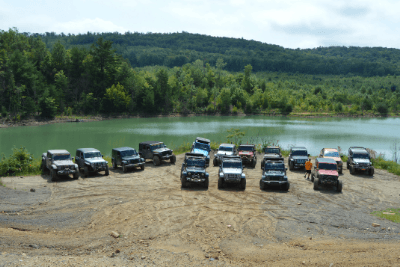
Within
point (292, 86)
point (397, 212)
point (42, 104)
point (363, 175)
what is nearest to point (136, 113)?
point (42, 104)

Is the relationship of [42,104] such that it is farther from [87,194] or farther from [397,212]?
[397,212]

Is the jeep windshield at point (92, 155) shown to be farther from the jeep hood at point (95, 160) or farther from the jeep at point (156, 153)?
the jeep at point (156, 153)

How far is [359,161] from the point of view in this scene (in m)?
24.7

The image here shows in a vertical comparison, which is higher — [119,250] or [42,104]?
[42,104]

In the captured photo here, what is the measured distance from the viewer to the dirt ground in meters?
10.0

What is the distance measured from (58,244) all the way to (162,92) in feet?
323

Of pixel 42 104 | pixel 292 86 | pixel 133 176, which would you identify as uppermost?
pixel 292 86

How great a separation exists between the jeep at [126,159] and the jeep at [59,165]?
3619mm

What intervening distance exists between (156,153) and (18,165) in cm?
1067

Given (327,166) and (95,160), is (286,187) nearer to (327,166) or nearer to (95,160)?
(327,166)

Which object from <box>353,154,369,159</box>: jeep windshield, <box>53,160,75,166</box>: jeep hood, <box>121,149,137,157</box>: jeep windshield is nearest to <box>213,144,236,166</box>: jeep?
<box>121,149,137,157</box>: jeep windshield

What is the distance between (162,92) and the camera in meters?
107

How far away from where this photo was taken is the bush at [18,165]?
22.8 meters

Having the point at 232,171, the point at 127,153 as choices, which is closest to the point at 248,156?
the point at 232,171
